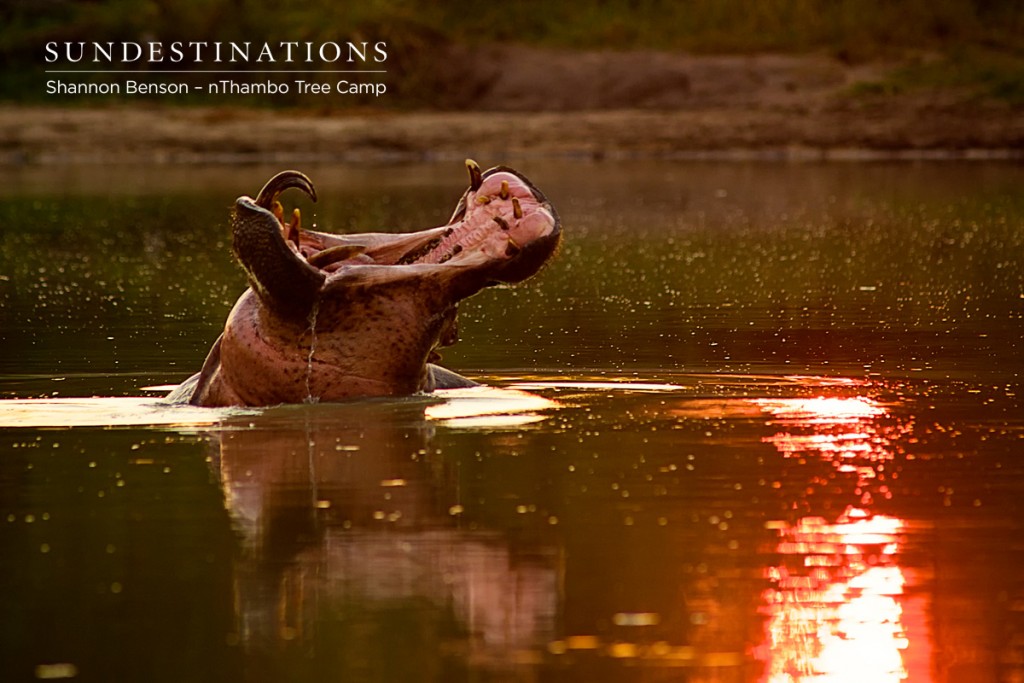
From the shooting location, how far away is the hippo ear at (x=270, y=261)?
25.7 ft

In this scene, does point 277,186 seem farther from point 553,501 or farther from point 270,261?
point 553,501

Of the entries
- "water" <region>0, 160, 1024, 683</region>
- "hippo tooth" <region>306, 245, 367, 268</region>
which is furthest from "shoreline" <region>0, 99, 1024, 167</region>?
"hippo tooth" <region>306, 245, 367, 268</region>

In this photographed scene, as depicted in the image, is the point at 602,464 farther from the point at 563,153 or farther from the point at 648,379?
the point at 563,153

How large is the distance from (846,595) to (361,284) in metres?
2.83

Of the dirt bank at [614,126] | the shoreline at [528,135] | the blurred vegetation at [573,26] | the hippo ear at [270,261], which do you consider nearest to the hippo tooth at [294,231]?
the hippo ear at [270,261]

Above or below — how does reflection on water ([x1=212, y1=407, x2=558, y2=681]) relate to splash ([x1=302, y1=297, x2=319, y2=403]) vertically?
below

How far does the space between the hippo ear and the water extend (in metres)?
0.50

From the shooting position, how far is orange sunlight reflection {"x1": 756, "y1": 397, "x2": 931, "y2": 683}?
514 centimetres

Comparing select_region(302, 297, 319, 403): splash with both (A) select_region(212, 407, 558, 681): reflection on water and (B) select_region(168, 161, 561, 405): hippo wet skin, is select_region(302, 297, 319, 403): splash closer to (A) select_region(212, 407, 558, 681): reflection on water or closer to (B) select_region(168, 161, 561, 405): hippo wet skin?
(B) select_region(168, 161, 561, 405): hippo wet skin

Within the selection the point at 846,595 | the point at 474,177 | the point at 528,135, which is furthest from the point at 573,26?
the point at 846,595

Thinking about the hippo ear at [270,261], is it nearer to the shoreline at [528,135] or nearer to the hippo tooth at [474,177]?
the hippo tooth at [474,177]

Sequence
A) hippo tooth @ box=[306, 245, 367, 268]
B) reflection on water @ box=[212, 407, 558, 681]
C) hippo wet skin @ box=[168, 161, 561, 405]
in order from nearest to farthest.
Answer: reflection on water @ box=[212, 407, 558, 681] < hippo wet skin @ box=[168, 161, 561, 405] < hippo tooth @ box=[306, 245, 367, 268]

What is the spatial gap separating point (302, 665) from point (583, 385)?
15.5 feet

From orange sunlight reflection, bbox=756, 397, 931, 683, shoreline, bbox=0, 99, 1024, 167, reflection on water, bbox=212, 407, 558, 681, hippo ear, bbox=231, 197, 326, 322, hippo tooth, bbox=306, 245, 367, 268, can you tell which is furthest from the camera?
shoreline, bbox=0, 99, 1024, 167
